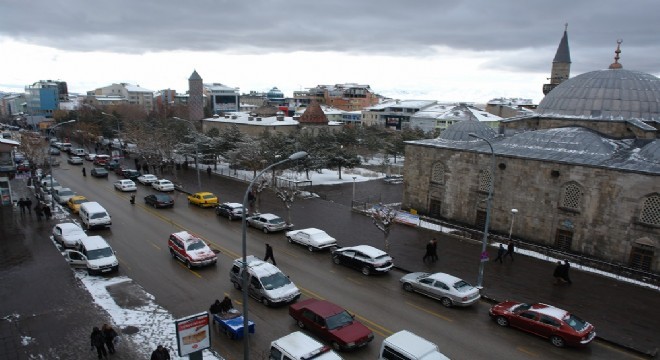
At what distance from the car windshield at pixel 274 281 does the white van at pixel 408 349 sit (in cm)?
640

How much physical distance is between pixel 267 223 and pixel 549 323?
18.5 m

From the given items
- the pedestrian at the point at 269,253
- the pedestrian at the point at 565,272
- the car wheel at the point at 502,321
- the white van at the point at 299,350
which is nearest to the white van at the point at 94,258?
the pedestrian at the point at 269,253

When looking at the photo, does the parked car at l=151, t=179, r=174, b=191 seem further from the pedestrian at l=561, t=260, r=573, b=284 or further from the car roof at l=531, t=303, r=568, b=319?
the car roof at l=531, t=303, r=568, b=319

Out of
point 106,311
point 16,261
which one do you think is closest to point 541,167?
point 106,311

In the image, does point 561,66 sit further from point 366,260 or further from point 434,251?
point 366,260

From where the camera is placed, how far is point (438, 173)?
113 ft

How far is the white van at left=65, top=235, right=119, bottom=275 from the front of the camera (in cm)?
2098

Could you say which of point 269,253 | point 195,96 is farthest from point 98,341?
point 195,96

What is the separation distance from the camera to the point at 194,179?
48.7 m

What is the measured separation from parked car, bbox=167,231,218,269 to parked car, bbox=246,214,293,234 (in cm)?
612

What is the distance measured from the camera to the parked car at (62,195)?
119ft

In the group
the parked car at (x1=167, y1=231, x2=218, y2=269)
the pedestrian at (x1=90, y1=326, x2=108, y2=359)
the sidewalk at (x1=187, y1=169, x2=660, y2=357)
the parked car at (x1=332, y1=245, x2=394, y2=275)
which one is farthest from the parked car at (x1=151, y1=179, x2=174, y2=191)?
the pedestrian at (x1=90, y1=326, x2=108, y2=359)

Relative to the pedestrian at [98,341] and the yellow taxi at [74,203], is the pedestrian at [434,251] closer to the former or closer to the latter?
the pedestrian at [98,341]

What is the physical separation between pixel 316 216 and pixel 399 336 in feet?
67.8
